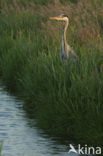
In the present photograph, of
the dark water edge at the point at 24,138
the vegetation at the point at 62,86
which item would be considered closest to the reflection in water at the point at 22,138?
the dark water edge at the point at 24,138

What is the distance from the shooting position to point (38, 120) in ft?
32.3

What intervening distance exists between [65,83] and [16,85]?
13.1 feet

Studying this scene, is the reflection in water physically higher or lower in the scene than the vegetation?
lower

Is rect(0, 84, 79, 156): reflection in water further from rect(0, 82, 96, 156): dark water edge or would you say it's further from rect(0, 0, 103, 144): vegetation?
rect(0, 0, 103, 144): vegetation

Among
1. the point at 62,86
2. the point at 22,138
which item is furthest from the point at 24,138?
the point at 62,86

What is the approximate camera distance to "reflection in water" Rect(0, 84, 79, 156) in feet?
26.4

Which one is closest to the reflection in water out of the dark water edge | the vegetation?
the dark water edge

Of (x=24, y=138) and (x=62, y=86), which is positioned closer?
(x=24, y=138)

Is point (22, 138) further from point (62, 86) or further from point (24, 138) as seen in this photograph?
point (62, 86)

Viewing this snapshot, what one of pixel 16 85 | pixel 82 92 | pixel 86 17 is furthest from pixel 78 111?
pixel 86 17

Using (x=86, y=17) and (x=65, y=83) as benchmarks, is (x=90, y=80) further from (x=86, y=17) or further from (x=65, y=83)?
(x=86, y=17)

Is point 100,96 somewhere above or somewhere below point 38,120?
above

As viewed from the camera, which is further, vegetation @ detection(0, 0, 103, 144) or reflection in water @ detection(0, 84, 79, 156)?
vegetation @ detection(0, 0, 103, 144)

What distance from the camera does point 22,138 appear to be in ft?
28.9
